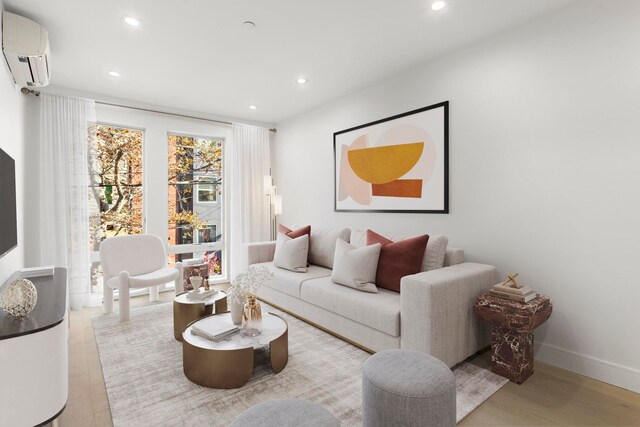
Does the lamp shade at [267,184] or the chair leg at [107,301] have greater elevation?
the lamp shade at [267,184]

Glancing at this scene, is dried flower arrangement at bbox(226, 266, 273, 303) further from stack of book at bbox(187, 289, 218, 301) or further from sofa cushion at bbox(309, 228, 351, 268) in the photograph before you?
sofa cushion at bbox(309, 228, 351, 268)

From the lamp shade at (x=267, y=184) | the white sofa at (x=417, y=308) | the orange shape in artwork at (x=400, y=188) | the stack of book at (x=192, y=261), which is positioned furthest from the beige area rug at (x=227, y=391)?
the lamp shade at (x=267, y=184)

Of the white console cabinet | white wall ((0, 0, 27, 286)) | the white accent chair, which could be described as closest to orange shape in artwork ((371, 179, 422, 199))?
the white accent chair

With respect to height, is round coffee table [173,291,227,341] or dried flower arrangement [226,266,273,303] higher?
dried flower arrangement [226,266,273,303]

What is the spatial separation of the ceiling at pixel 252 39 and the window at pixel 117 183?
621 millimetres

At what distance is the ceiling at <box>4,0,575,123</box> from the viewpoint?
7.80ft

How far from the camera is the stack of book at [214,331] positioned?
2254mm

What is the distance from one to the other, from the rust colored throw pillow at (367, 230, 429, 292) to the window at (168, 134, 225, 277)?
309 cm

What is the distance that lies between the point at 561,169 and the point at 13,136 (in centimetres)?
461

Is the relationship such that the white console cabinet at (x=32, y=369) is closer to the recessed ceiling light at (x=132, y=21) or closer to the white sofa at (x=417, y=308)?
the white sofa at (x=417, y=308)

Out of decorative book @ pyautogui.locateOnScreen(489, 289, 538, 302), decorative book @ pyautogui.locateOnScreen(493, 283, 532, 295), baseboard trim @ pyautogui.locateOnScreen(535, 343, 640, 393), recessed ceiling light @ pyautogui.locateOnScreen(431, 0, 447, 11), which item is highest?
recessed ceiling light @ pyautogui.locateOnScreen(431, 0, 447, 11)

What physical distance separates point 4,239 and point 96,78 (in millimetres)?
2168

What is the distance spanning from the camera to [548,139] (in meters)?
2.47

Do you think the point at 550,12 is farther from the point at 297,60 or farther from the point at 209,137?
the point at 209,137
